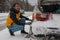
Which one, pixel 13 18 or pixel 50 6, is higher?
pixel 50 6

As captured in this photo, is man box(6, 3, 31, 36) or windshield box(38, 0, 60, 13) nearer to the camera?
windshield box(38, 0, 60, 13)

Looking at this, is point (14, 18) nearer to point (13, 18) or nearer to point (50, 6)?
point (13, 18)

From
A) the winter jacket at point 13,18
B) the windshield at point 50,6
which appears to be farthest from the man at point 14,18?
the windshield at point 50,6

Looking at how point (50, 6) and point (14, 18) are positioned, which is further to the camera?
point (14, 18)

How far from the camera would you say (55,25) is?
20.8 ft

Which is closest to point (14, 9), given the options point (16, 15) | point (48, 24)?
point (16, 15)

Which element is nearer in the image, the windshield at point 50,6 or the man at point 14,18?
the windshield at point 50,6

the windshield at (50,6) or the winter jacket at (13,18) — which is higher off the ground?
the windshield at (50,6)

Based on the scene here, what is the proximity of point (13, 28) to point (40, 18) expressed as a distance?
2035 mm

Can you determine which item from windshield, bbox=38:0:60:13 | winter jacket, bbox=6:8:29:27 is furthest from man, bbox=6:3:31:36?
windshield, bbox=38:0:60:13

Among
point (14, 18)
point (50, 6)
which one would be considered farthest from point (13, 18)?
point (50, 6)

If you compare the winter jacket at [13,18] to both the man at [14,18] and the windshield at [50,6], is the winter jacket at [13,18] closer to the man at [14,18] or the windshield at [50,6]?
the man at [14,18]

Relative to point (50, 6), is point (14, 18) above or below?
below

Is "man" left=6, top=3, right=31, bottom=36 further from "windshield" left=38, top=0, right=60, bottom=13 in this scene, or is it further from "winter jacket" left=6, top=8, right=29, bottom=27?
"windshield" left=38, top=0, right=60, bottom=13
